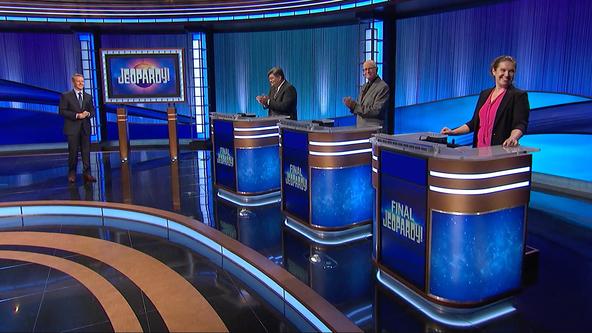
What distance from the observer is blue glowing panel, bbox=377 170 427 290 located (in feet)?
8.41

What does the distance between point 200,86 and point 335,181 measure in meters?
6.47

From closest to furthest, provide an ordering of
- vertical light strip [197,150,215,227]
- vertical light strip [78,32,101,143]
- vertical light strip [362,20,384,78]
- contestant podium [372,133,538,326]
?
contestant podium [372,133,538,326] < vertical light strip [197,150,215,227] < vertical light strip [362,20,384,78] < vertical light strip [78,32,101,143]

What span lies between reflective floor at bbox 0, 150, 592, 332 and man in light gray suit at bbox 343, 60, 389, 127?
1.09 metres

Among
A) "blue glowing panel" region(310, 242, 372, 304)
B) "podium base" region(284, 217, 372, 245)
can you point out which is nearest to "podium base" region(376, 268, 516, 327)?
"blue glowing panel" region(310, 242, 372, 304)

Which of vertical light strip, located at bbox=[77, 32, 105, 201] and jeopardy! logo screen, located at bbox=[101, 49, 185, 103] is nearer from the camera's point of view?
jeopardy! logo screen, located at bbox=[101, 49, 185, 103]

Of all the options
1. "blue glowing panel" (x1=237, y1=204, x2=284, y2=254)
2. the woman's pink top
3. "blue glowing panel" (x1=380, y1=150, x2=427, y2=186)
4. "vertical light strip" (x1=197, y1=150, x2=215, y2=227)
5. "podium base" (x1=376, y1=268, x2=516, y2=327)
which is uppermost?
the woman's pink top

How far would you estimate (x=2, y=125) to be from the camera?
30.6ft

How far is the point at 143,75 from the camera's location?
7.19 meters

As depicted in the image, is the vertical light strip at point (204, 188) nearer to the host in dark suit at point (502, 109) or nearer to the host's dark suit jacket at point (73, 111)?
the host's dark suit jacket at point (73, 111)

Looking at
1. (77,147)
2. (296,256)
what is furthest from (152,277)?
(77,147)

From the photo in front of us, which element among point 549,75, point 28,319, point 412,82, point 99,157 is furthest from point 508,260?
point 99,157

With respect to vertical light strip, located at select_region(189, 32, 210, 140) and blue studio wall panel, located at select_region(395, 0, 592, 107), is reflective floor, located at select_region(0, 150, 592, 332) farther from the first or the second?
vertical light strip, located at select_region(189, 32, 210, 140)

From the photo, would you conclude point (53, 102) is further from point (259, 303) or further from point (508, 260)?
point (508, 260)

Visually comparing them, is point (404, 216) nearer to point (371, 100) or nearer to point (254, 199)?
point (371, 100)
